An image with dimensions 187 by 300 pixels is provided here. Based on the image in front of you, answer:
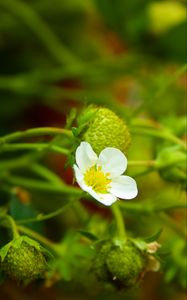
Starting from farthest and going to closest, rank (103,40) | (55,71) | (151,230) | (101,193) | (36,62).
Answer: (103,40), (36,62), (55,71), (151,230), (101,193)

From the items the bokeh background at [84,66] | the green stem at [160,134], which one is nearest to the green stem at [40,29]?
the bokeh background at [84,66]

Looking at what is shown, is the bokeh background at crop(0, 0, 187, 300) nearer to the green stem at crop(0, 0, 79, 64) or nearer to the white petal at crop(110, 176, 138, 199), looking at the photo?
the green stem at crop(0, 0, 79, 64)

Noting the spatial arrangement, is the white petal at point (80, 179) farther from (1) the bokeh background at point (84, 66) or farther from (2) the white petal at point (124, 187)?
(1) the bokeh background at point (84, 66)

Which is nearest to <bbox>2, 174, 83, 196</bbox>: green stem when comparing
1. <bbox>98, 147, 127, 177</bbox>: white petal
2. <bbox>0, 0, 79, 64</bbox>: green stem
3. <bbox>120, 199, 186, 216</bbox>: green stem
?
<bbox>120, 199, 186, 216</bbox>: green stem

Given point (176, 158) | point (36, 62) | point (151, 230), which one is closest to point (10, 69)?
point (36, 62)

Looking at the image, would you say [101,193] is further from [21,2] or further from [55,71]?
[21,2]

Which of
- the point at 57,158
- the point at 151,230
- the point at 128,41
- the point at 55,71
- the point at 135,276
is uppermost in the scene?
the point at 128,41
